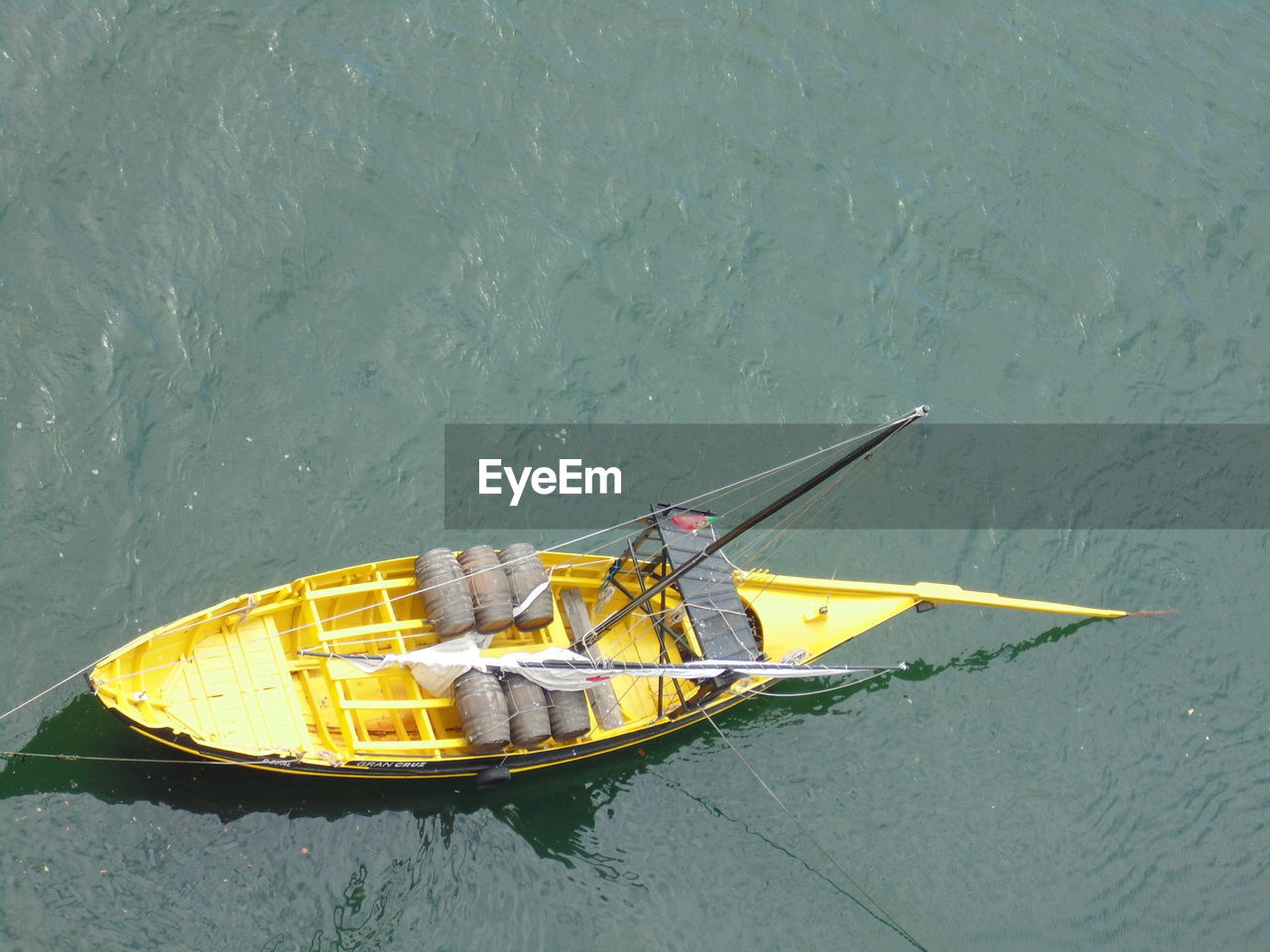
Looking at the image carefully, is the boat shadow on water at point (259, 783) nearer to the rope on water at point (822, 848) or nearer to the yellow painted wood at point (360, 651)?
the rope on water at point (822, 848)

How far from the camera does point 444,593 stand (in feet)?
95.9

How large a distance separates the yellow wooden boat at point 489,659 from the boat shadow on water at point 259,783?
75 centimetres

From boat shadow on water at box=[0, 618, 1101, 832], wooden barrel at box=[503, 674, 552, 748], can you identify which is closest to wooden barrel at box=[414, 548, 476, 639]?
wooden barrel at box=[503, 674, 552, 748]

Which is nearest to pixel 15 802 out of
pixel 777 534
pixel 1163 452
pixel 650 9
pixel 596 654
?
pixel 596 654

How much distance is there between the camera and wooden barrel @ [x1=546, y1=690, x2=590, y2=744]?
96.4 ft

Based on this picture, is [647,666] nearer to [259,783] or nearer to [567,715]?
[567,715]

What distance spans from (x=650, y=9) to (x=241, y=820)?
87.0 feet

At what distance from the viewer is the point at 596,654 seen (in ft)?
103

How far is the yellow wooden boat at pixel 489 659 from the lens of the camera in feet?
91.9

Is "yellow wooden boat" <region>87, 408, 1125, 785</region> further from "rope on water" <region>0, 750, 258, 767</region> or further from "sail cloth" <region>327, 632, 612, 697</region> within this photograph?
"rope on water" <region>0, 750, 258, 767</region>

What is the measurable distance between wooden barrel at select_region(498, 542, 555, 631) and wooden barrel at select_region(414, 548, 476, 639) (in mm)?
1126

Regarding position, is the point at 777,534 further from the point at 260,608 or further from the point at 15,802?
the point at 15,802

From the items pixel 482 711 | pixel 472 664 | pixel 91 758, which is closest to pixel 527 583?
pixel 472 664

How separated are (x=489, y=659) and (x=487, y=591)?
1.55 m
